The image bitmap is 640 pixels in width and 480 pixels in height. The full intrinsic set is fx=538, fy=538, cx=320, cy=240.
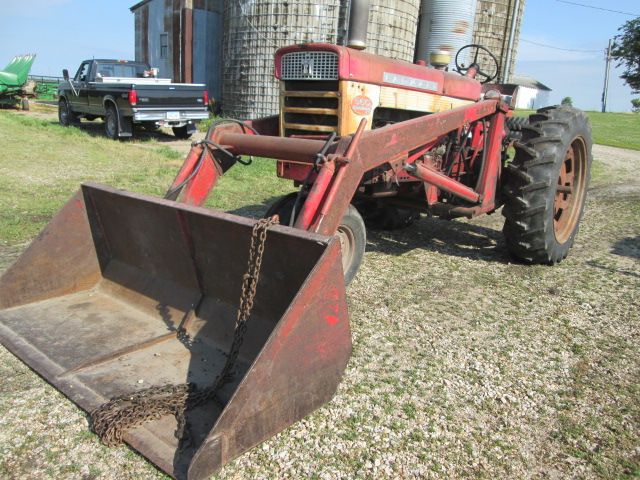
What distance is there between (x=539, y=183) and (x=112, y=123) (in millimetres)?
11294

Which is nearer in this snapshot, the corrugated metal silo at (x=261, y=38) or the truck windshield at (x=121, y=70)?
the corrugated metal silo at (x=261, y=38)

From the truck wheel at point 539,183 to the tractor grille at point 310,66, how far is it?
1937 mm

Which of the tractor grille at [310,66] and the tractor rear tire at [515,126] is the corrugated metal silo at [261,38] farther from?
the tractor grille at [310,66]

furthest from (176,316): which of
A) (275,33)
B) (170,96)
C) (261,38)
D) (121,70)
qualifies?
(121,70)

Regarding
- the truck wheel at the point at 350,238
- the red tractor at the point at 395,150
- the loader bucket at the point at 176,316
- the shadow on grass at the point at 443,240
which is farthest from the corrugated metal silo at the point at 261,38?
the loader bucket at the point at 176,316

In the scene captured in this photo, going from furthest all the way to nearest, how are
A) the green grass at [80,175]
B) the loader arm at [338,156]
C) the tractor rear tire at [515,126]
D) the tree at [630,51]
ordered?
the tree at [630,51] < the green grass at [80,175] < the tractor rear tire at [515,126] < the loader arm at [338,156]

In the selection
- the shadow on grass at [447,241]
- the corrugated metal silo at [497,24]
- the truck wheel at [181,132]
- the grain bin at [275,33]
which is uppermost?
the corrugated metal silo at [497,24]

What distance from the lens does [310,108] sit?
169 inches

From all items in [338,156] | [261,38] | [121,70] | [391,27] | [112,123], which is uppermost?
[391,27]

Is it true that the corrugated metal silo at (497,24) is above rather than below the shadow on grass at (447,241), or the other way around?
above

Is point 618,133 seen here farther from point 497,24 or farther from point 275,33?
point 275,33

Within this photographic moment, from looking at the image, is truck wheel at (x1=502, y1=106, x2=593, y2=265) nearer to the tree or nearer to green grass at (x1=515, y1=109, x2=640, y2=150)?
green grass at (x1=515, y1=109, x2=640, y2=150)

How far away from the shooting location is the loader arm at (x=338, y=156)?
325cm

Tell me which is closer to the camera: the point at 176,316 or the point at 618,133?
the point at 176,316
